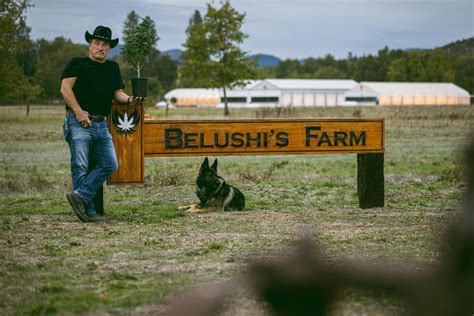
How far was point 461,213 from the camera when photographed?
85cm

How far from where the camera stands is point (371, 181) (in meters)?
9.29

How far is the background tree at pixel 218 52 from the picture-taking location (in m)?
67.4

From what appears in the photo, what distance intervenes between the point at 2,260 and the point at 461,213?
532 centimetres

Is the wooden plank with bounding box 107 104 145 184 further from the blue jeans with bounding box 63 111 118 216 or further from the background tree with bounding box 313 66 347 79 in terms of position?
the background tree with bounding box 313 66 347 79

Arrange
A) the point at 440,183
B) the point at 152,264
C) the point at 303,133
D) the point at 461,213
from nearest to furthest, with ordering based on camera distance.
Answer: the point at 461,213 → the point at 152,264 → the point at 303,133 → the point at 440,183

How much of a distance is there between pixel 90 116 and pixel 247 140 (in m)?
2.18

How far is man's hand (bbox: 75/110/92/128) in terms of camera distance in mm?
7887

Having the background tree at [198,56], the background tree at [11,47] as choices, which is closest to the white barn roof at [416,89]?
the background tree at [198,56]

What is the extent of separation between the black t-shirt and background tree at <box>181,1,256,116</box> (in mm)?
59055

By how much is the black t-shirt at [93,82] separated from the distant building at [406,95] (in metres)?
103

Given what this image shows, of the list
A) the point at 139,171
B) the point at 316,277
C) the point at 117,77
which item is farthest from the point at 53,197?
the point at 316,277

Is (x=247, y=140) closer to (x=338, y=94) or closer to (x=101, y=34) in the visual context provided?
(x=101, y=34)

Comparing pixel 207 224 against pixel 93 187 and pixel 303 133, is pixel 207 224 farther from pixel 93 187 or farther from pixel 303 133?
pixel 303 133

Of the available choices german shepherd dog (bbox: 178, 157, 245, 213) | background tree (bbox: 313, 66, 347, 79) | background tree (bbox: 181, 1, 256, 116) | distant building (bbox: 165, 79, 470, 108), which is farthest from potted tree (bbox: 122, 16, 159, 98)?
background tree (bbox: 313, 66, 347, 79)
